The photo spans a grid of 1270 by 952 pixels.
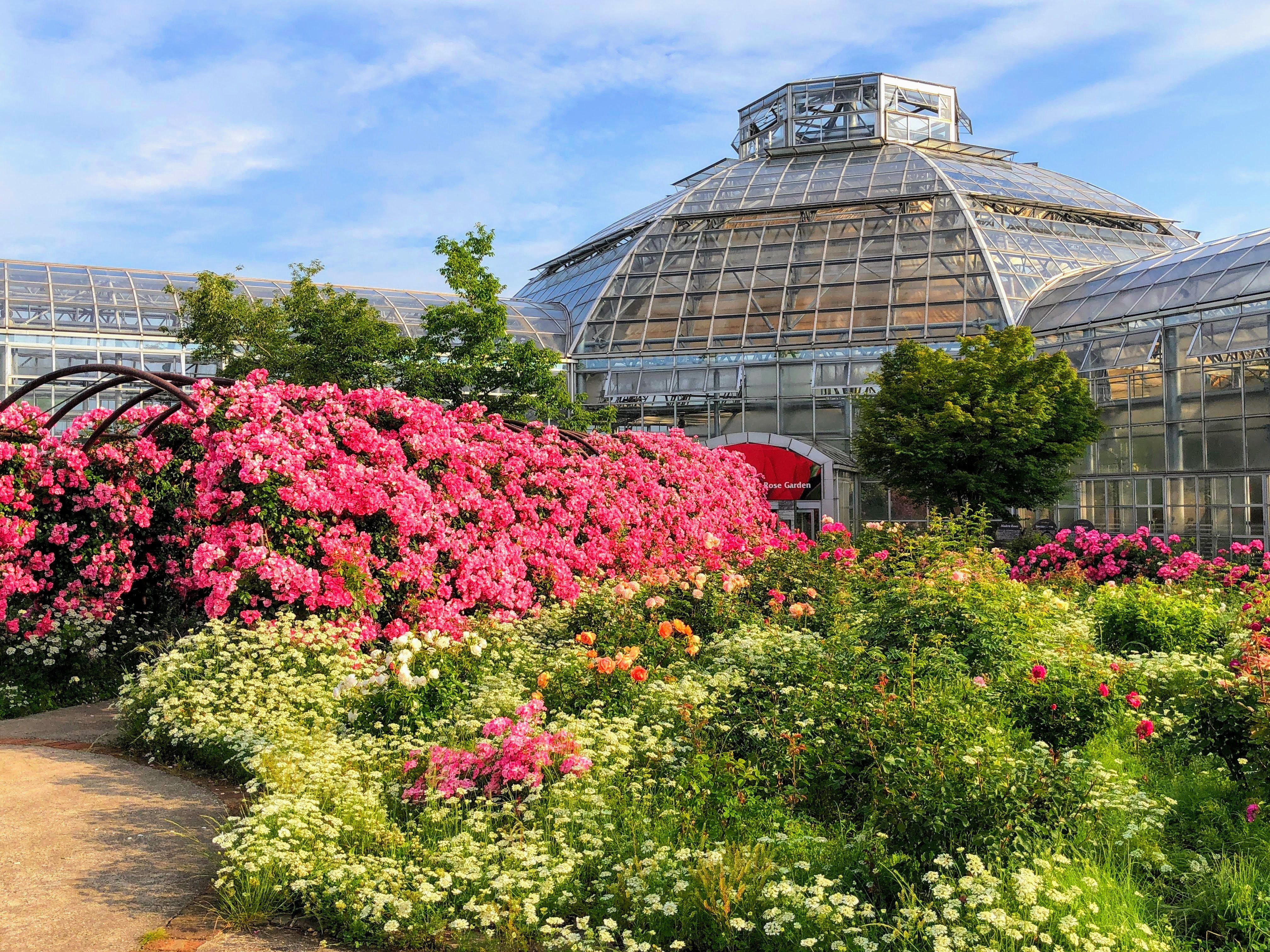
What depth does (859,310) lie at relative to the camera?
99.2 feet

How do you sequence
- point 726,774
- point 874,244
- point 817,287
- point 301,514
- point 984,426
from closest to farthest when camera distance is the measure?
1. point 726,774
2. point 301,514
3. point 984,426
4. point 817,287
5. point 874,244

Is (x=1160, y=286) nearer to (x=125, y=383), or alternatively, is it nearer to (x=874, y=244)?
(x=874, y=244)

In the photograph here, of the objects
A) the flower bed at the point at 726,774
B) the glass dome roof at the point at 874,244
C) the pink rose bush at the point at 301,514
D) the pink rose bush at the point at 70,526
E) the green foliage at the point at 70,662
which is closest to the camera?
the flower bed at the point at 726,774

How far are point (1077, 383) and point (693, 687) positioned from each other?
56.1 ft

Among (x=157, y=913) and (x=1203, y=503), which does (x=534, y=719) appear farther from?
(x=1203, y=503)

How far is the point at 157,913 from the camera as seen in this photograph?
4.71m

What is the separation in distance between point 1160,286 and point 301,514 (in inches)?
962

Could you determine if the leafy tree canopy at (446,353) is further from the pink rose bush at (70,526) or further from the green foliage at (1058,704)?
the green foliage at (1058,704)

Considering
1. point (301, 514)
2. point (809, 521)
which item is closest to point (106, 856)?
point (301, 514)

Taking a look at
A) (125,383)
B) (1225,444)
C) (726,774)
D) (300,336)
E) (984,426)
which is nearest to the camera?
(726,774)

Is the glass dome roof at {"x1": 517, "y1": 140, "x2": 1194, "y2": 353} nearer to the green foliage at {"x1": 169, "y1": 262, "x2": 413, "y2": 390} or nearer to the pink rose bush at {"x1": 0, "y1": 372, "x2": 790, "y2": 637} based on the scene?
the green foliage at {"x1": 169, "y1": 262, "x2": 413, "y2": 390}

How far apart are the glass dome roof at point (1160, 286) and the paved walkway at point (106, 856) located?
80.9ft

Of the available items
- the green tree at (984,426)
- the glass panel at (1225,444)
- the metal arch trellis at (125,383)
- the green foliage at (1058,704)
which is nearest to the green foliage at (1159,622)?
the green foliage at (1058,704)

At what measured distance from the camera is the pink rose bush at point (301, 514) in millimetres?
8836
